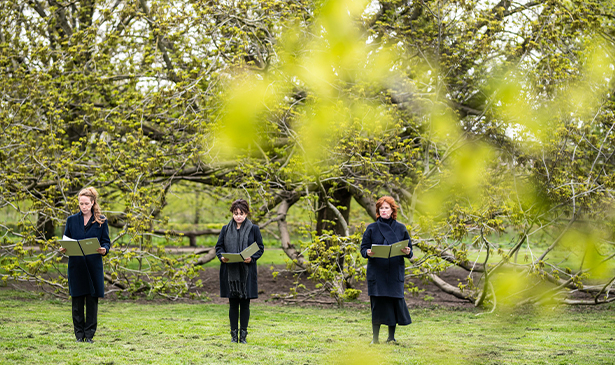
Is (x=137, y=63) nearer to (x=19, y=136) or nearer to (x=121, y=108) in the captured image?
(x=121, y=108)

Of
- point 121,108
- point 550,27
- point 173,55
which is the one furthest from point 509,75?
point 121,108

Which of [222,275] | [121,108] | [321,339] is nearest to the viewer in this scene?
[222,275]

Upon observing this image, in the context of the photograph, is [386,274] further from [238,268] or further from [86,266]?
[86,266]

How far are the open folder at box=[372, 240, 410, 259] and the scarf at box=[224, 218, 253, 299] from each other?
1.36 meters

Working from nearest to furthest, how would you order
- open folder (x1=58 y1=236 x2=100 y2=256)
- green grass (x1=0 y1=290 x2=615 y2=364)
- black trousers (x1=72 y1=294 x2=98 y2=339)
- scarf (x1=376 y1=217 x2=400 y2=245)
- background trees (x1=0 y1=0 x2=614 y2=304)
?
1. green grass (x1=0 y1=290 x2=615 y2=364)
2. open folder (x1=58 y1=236 x2=100 y2=256)
3. black trousers (x1=72 y1=294 x2=98 y2=339)
4. scarf (x1=376 y1=217 x2=400 y2=245)
5. background trees (x1=0 y1=0 x2=614 y2=304)

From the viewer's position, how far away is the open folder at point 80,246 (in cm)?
591

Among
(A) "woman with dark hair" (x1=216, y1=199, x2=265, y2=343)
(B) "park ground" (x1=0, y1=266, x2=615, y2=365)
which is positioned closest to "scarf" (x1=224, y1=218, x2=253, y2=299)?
(A) "woman with dark hair" (x1=216, y1=199, x2=265, y2=343)

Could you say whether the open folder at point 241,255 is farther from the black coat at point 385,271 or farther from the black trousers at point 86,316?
the black trousers at point 86,316

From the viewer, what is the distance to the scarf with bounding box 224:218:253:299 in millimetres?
6355

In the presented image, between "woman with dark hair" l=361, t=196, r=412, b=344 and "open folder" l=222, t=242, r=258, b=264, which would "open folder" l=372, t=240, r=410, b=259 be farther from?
"open folder" l=222, t=242, r=258, b=264

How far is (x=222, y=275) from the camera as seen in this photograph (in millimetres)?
6492

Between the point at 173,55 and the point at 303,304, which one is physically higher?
the point at 173,55

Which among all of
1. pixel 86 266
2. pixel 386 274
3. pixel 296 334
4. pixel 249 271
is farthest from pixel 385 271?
pixel 86 266

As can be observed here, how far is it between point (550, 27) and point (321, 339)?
280 inches
